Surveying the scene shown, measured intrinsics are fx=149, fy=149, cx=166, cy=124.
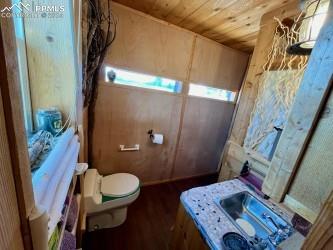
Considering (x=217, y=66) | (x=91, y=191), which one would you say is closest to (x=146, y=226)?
(x=91, y=191)

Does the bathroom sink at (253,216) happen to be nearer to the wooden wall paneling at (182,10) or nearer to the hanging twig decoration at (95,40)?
the hanging twig decoration at (95,40)

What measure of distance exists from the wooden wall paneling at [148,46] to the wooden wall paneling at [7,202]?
1.51 meters

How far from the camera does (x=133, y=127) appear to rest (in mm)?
1876

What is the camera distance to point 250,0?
119 centimetres

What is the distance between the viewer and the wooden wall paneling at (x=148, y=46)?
1533mm

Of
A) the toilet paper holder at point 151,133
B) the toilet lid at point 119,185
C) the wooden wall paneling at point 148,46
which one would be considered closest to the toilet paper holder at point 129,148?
the toilet paper holder at point 151,133

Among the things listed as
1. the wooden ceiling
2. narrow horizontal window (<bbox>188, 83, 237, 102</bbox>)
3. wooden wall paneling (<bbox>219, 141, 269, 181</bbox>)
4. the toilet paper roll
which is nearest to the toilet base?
the toilet paper roll

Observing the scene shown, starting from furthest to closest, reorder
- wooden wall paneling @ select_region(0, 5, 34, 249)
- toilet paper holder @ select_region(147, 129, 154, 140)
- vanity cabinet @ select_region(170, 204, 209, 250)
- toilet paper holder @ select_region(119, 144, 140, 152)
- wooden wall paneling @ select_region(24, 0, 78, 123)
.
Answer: toilet paper holder @ select_region(147, 129, 154, 140)
toilet paper holder @ select_region(119, 144, 140, 152)
vanity cabinet @ select_region(170, 204, 209, 250)
wooden wall paneling @ select_region(24, 0, 78, 123)
wooden wall paneling @ select_region(0, 5, 34, 249)

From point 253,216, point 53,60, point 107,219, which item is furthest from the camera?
point 107,219

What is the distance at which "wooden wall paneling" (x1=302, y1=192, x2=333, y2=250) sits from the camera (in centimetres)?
28

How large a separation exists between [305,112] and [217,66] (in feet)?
6.46

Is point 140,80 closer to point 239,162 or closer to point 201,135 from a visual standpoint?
point 201,135

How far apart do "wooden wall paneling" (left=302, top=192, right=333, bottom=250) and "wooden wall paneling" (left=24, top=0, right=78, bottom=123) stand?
3.68 ft

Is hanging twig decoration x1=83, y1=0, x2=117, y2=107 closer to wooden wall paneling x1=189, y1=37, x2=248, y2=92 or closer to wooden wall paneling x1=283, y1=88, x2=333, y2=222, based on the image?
wooden wall paneling x1=189, y1=37, x2=248, y2=92
